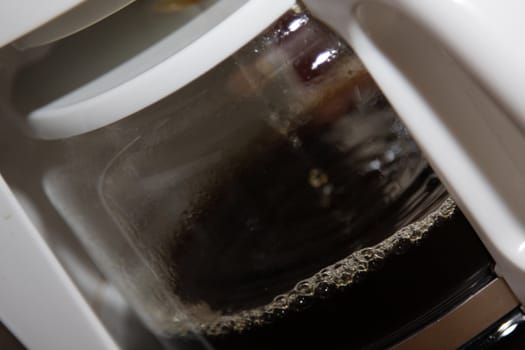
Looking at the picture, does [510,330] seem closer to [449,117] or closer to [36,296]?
[449,117]

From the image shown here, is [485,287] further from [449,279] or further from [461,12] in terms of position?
[461,12]

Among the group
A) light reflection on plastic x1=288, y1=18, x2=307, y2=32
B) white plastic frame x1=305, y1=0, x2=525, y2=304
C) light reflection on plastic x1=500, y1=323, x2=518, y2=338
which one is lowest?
light reflection on plastic x1=500, y1=323, x2=518, y2=338

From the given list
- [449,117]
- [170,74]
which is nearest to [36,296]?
[170,74]

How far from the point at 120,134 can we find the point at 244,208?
0.08 metres

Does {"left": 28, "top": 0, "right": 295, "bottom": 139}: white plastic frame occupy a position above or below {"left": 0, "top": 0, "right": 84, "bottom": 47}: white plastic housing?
below

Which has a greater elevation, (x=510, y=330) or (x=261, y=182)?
(x=261, y=182)

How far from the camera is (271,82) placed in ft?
1.21

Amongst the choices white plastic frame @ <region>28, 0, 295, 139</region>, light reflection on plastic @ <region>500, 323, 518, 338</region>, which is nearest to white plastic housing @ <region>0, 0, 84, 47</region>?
white plastic frame @ <region>28, 0, 295, 139</region>

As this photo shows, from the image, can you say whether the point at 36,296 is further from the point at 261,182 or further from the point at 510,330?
the point at 510,330

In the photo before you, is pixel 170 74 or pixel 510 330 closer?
pixel 170 74

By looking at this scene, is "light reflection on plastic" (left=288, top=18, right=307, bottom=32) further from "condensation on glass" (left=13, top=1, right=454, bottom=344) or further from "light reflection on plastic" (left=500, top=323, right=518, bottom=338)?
"light reflection on plastic" (left=500, top=323, right=518, bottom=338)

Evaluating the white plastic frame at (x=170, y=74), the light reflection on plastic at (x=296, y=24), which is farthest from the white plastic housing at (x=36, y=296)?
the light reflection on plastic at (x=296, y=24)

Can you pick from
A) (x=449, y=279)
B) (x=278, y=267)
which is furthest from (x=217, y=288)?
(x=449, y=279)

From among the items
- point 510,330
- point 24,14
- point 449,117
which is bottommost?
point 510,330
